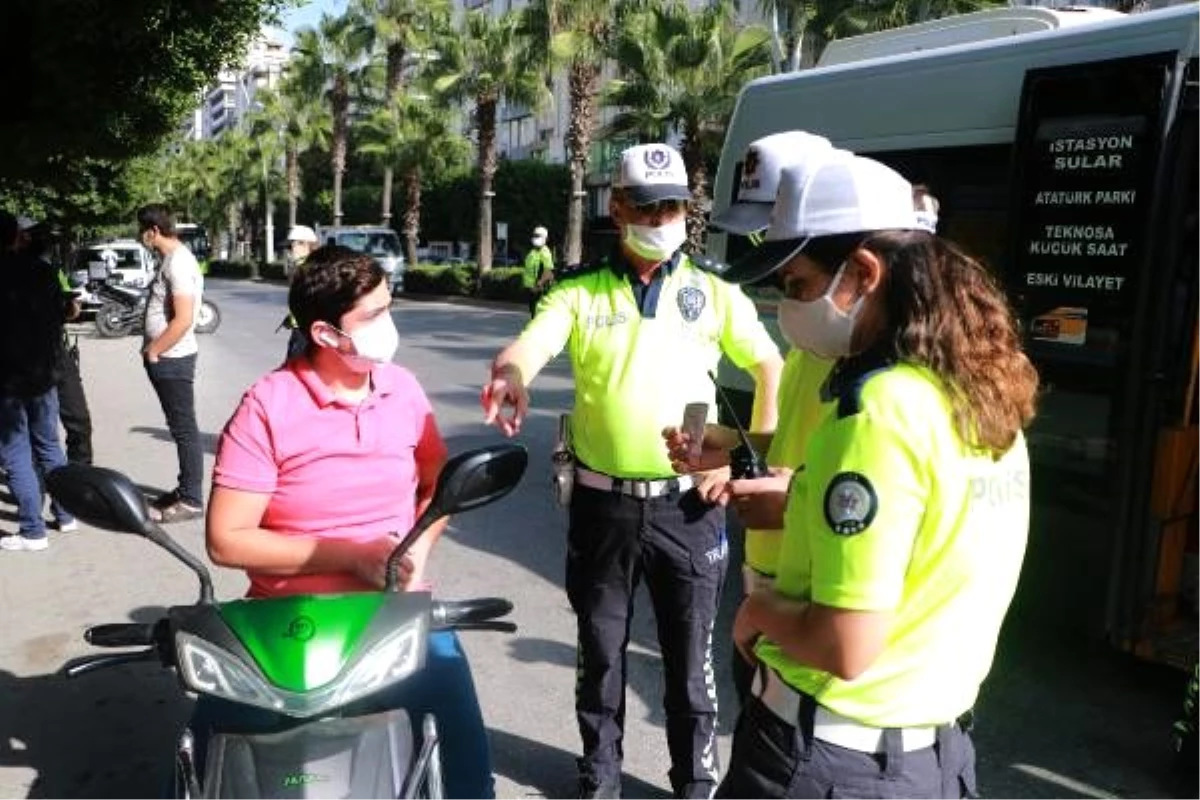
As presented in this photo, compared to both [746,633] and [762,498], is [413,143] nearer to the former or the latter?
[762,498]

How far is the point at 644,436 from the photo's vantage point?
311 centimetres

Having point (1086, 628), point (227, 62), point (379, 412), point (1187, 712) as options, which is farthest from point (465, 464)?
point (227, 62)

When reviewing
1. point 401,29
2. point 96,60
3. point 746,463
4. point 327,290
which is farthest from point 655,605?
point 401,29

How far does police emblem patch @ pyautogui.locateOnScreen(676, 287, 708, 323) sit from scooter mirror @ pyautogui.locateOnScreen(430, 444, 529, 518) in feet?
3.38

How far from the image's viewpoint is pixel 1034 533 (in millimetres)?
4512

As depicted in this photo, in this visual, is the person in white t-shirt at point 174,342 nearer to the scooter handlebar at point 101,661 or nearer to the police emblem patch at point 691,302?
the police emblem patch at point 691,302

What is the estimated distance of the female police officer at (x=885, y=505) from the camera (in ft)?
5.00

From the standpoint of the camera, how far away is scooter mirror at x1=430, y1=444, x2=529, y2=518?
2.15m

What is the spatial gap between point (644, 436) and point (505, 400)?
1.48 feet

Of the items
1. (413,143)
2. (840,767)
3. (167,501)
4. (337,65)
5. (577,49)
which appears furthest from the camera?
(337,65)

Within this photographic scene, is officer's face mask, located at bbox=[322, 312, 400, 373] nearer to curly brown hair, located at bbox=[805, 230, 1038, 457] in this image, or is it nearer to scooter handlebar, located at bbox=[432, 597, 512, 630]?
scooter handlebar, located at bbox=[432, 597, 512, 630]

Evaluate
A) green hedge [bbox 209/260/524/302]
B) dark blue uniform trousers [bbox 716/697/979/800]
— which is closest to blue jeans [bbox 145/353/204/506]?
dark blue uniform trousers [bbox 716/697/979/800]

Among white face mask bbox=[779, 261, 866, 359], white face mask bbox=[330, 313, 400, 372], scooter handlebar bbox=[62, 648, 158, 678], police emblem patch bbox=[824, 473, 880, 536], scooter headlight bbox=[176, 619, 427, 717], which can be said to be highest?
white face mask bbox=[779, 261, 866, 359]

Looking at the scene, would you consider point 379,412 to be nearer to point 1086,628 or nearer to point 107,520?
point 107,520
